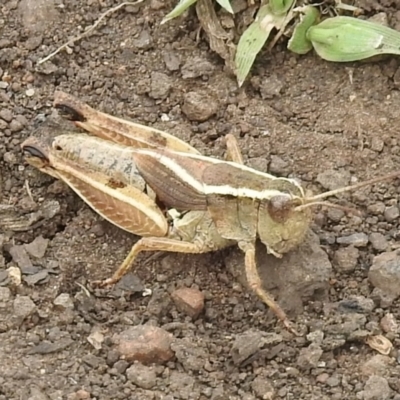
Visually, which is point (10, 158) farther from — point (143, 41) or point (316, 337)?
point (316, 337)

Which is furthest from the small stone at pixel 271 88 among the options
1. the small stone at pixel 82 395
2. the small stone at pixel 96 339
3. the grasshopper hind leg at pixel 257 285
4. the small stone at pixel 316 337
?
the small stone at pixel 82 395

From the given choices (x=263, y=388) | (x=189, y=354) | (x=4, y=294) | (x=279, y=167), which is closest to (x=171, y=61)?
(x=279, y=167)

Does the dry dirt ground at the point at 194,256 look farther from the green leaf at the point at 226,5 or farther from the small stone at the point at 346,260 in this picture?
the green leaf at the point at 226,5

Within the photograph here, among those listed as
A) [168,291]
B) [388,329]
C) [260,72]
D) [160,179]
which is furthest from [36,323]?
[260,72]

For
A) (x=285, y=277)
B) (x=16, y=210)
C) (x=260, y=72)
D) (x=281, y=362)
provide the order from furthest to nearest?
1. (x=260, y=72)
2. (x=16, y=210)
3. (x=285, y=277)
4. (x=281, y=362)

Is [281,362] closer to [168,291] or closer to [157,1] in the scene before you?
[168,291]

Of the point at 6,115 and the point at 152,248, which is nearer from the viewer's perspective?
the point at 152,248

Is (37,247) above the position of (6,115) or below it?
below
